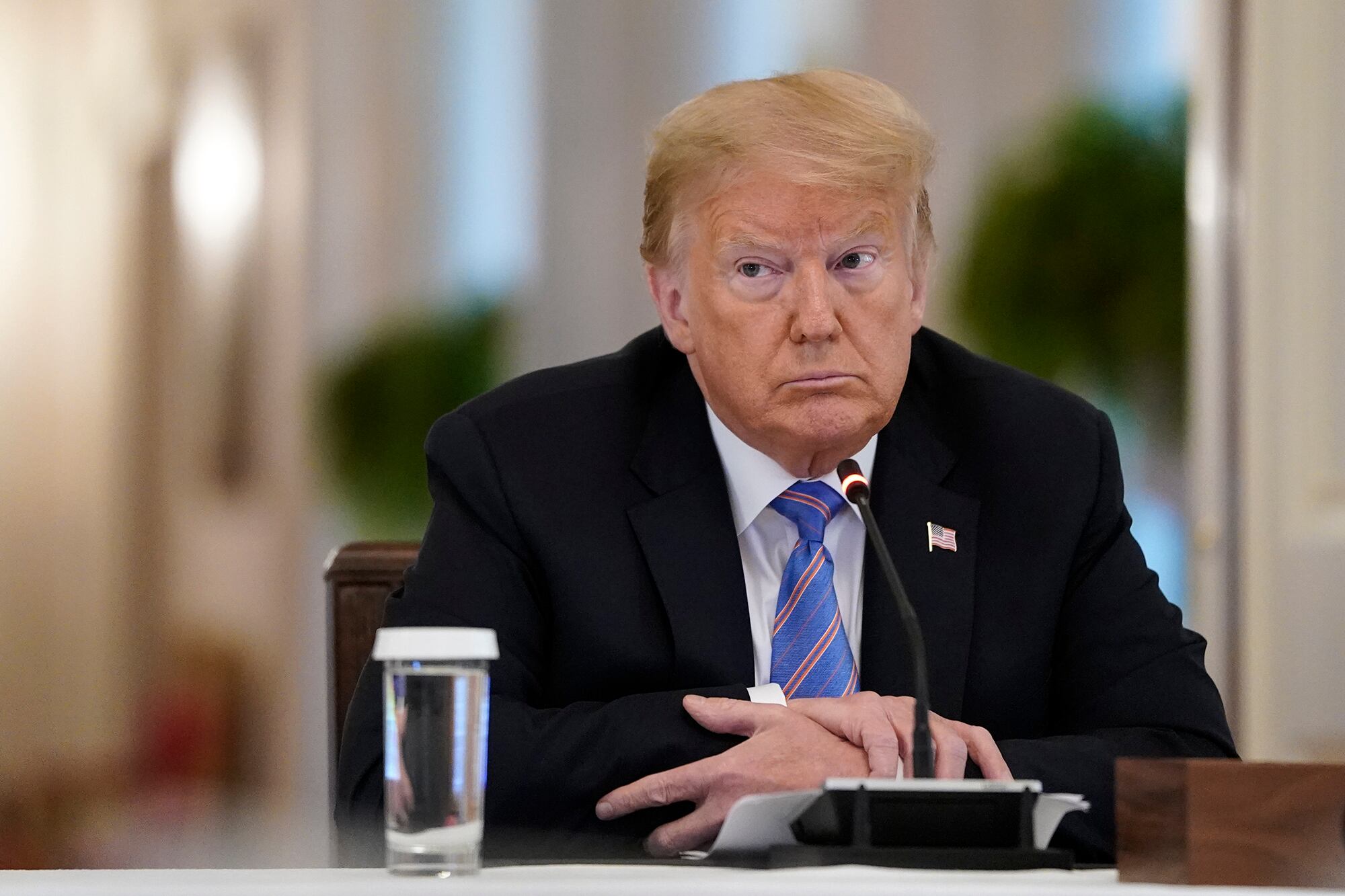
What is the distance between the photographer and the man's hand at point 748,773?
1.47m

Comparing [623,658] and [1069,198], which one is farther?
[1069,198]

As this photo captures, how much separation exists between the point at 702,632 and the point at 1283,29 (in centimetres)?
225

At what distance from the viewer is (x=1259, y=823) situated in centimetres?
97

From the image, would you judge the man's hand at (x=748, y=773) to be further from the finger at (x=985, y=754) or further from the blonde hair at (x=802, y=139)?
the blonde hair at (x=802, y=139)

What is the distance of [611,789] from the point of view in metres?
1.56

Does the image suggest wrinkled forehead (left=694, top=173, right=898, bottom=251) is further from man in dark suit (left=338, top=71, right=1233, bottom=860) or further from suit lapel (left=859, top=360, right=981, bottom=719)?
suit lapel (left=859, top=360, right=981, bottom=719)

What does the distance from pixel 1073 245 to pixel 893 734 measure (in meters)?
2.36

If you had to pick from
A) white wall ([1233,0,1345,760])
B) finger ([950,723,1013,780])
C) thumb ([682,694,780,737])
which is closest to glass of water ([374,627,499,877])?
thumb ([682,694,780,737])

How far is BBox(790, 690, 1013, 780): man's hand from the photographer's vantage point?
4.75ft

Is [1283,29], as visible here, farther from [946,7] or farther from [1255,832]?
[1255,832]

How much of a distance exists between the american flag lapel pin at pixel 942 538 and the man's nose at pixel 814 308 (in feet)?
0.91

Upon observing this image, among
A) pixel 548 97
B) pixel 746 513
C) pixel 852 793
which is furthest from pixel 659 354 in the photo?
pixel 548 97

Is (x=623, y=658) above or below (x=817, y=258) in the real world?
below

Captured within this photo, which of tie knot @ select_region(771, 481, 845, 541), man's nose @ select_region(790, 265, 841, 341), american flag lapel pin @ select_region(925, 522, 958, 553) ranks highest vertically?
man's nose @ select_region(790, 265, 841, 341)
